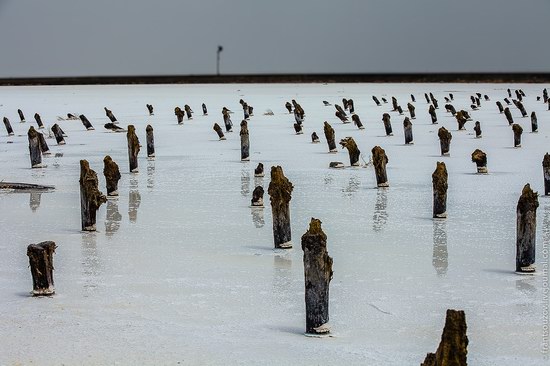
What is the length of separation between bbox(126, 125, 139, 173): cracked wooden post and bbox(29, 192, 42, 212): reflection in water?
9.05 ft

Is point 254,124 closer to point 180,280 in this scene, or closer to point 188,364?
point 180,280

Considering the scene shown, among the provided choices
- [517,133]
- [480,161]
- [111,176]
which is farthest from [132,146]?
[517,133]

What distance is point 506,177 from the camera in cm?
1844

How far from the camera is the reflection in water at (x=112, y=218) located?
13273 mm

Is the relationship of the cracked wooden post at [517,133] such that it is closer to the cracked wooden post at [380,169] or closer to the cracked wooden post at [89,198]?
the cracked wooden post at [380,169]

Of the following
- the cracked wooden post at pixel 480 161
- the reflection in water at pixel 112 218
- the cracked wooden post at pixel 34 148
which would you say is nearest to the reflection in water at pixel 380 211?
the cracked wooden post at pixel 480 161

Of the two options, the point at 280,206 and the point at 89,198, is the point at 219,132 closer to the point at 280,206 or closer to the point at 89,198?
the point at 89,198

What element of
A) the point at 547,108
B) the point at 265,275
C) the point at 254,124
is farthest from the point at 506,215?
the point at 547,108

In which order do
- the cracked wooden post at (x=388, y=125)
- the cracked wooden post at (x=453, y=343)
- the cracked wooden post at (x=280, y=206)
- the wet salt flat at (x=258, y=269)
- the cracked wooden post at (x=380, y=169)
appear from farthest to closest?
1. the cracked wooden post at (x=388, y=125)
2. the cracked wooden post at (x=380, y=169)
3. the cracked wooden post at (x=280, y=206)
4. the wet salt flat at (x=258, y=269)
5. the cracked wooden post at (x=453, y=343)

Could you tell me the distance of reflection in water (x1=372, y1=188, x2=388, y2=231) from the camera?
44.4 ft

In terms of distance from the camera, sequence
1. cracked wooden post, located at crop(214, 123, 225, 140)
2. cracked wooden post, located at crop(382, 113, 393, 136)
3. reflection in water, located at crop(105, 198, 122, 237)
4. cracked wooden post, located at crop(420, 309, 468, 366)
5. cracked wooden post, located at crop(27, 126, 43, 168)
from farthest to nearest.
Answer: cracked wooden post, located at crop(382, 113, 393, 136) → cracked wooden post, located at crop(214, 123, 225, 140) → cracked wooden post, located at crop(27, 126, 43, 168) → reflection in water, located at crop(105, 198, 122, 237) → cracked wooden post, located at crop(420, 309, 468, 366)

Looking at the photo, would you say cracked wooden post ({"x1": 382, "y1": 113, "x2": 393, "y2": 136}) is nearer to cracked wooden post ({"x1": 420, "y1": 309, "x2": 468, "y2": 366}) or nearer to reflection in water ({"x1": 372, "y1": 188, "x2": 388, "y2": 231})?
reflection in water ({"x1": 372, "y1": 188, "x2": 388, "y2": 231})

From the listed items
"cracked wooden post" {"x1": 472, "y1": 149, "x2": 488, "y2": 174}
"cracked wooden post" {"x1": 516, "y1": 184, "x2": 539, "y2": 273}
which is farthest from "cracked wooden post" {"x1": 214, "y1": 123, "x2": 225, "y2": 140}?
"cracked wooden post" {"x1": 516, "y1": 184, "x2": 539, "y2": 273}

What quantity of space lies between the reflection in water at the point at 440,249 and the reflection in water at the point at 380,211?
28.6 inches
